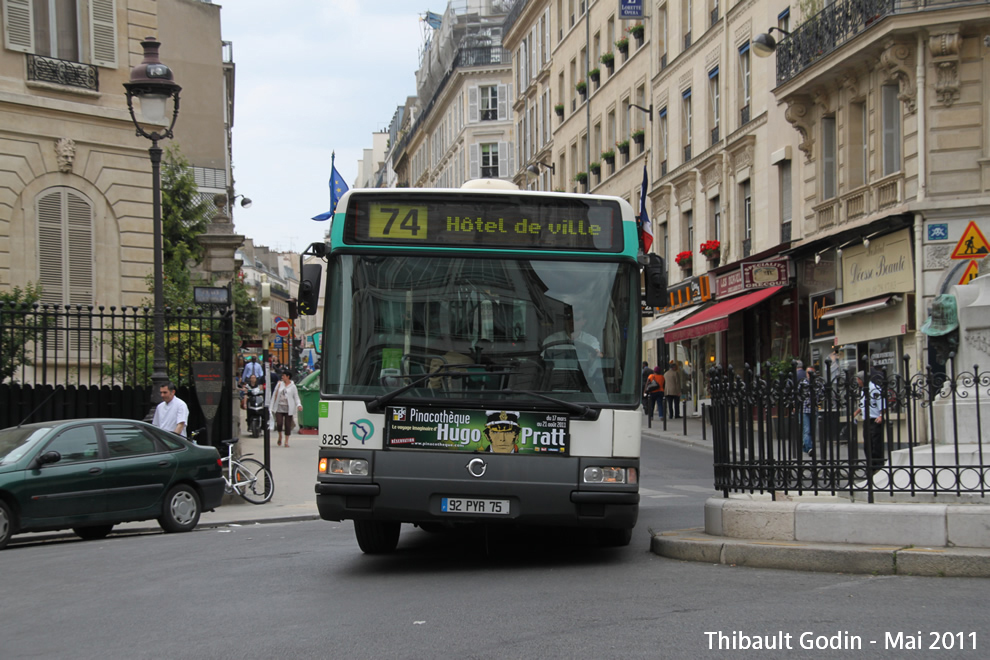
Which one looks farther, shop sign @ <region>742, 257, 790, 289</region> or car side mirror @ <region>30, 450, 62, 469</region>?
shop sign @ <region>742, 257, 790, 289</region>

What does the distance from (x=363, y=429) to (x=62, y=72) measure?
52.5 feet

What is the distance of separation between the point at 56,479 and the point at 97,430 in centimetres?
82

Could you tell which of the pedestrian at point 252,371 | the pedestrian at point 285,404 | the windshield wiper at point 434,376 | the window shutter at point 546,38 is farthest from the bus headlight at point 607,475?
the window shutter at point 546,38

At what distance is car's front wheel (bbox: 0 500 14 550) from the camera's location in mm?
12719

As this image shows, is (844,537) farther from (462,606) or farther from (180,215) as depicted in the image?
Result: (180,215)

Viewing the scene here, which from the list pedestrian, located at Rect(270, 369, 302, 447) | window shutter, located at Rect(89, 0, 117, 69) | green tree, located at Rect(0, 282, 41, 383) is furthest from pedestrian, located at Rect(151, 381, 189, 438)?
pedestrian, located at Rect(270, 369, 302, 447)

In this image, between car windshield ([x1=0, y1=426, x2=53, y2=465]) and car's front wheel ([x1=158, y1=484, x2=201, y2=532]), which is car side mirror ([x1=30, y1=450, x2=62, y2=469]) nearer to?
car windshield ([x1=0, y1=426, x2=53, y2=465])

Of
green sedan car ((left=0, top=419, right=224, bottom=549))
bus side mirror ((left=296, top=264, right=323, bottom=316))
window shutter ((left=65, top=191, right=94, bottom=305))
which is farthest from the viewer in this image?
window shutter ((left=65, top=191, right=94, bottom=305))

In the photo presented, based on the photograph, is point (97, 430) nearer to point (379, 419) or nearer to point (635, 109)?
point (379, 419)

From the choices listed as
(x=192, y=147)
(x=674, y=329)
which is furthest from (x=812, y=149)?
(x=192, y=147)

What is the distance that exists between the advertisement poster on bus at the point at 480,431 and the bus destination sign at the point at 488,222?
1.32 meters

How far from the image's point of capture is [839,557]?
838 cm

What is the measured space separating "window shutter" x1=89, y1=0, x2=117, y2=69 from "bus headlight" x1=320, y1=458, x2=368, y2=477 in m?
16.2

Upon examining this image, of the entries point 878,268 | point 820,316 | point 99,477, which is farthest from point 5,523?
point 820,316
